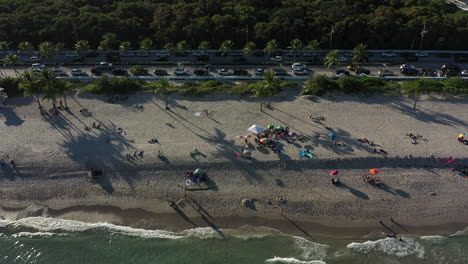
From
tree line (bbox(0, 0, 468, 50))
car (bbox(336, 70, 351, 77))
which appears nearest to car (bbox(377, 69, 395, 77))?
car (bbox(336, 70, 351, 77))

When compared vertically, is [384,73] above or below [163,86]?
above

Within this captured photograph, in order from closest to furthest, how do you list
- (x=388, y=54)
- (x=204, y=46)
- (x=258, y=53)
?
1. (x=204, y=46)
2. (x=388, y=54)
3. (x=258, y=53)

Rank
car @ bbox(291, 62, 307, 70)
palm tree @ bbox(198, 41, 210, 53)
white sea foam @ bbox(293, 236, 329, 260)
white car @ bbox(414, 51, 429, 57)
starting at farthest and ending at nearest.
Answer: white car @ bbox(414, 51, 429, 57)
palm tree @ bbox(198, 41, 210, 53)
car @ bbox(291, 62, 307, 70)
white sea foam @ bbox(293, 236, 329, 260)

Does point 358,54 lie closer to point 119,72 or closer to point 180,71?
point 180,71

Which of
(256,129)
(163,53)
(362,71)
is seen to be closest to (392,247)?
(256,129)

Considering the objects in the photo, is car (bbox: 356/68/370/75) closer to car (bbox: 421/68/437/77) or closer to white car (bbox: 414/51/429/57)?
car (bbox: 421/68/437/77)

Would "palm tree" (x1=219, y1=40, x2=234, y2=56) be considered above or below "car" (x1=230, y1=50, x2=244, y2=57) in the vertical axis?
above
